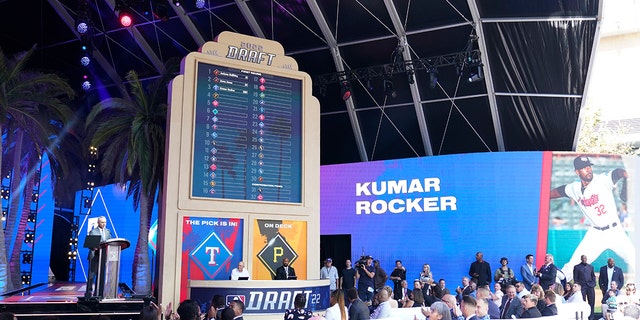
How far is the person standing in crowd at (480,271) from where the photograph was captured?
17.3m

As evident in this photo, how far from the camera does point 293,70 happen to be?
45.9 ft

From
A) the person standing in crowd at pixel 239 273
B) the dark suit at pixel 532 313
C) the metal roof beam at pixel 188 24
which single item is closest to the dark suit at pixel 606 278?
the dark suit at pixel 532 313

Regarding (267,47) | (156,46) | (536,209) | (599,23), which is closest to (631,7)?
(599,23)

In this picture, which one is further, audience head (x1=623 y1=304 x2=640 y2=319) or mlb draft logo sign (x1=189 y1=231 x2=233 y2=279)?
mlb draft logo sign (x1=189 y1=231 x2=233 y2=279)

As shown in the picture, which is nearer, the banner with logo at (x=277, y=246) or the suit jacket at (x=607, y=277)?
the banner with logo at (x=277, y=246)

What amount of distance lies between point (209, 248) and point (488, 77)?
10.7 m

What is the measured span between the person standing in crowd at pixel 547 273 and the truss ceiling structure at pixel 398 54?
4366mm

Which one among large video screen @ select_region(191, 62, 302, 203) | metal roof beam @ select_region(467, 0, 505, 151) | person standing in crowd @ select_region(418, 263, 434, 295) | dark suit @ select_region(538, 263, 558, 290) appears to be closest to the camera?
large video screen @ select_region(191, 62, 302, 203)

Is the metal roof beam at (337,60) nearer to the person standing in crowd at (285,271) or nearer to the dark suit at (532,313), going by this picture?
the person standing in crowd at (285,271)

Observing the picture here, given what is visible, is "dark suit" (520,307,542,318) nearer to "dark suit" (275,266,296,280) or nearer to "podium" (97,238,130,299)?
"dark suit" (275,266,296,280)

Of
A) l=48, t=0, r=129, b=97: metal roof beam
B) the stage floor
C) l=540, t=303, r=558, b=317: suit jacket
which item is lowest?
the stage floor

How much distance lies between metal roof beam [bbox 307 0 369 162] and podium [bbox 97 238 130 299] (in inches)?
423

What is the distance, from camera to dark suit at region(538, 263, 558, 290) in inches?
664

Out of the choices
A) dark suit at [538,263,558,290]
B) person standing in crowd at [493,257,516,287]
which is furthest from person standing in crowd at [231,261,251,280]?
dark suit at [538,263,558,290]
